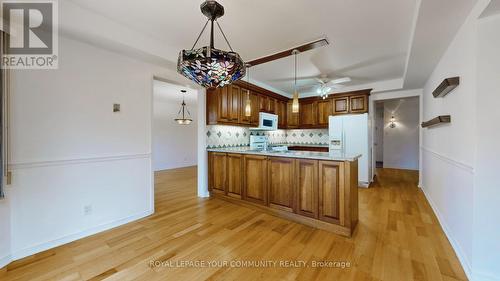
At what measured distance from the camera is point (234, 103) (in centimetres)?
388

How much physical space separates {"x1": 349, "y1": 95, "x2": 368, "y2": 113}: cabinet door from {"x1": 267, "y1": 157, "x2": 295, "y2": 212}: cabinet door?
285cm

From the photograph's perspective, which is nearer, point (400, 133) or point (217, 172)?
point (217, 172)

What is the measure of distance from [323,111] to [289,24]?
3.29 m

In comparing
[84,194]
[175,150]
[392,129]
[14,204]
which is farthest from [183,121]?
[392,129]

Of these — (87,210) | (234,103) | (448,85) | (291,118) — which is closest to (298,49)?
(234,103)

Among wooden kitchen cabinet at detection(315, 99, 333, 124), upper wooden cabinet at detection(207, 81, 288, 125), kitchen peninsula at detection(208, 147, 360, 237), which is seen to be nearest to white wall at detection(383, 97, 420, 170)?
wooden kitchen cabinet at detection(315, 99, 333, 124)

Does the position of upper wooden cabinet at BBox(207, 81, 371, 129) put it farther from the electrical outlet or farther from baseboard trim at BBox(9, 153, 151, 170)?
the electrical outlet

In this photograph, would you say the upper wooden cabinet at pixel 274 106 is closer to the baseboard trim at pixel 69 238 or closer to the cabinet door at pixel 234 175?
the cabinet door at pixel 234 175

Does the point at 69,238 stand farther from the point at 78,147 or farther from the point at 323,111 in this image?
the point at 323,111

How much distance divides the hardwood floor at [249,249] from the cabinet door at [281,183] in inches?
10.2

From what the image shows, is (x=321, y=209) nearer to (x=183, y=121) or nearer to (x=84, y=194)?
(x=84, y=194)

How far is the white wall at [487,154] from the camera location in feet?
4.78

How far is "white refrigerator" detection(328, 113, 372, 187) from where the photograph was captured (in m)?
4.33

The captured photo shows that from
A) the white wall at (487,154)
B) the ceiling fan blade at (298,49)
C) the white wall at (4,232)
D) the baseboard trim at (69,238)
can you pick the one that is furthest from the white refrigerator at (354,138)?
the white wall at (4,232)
